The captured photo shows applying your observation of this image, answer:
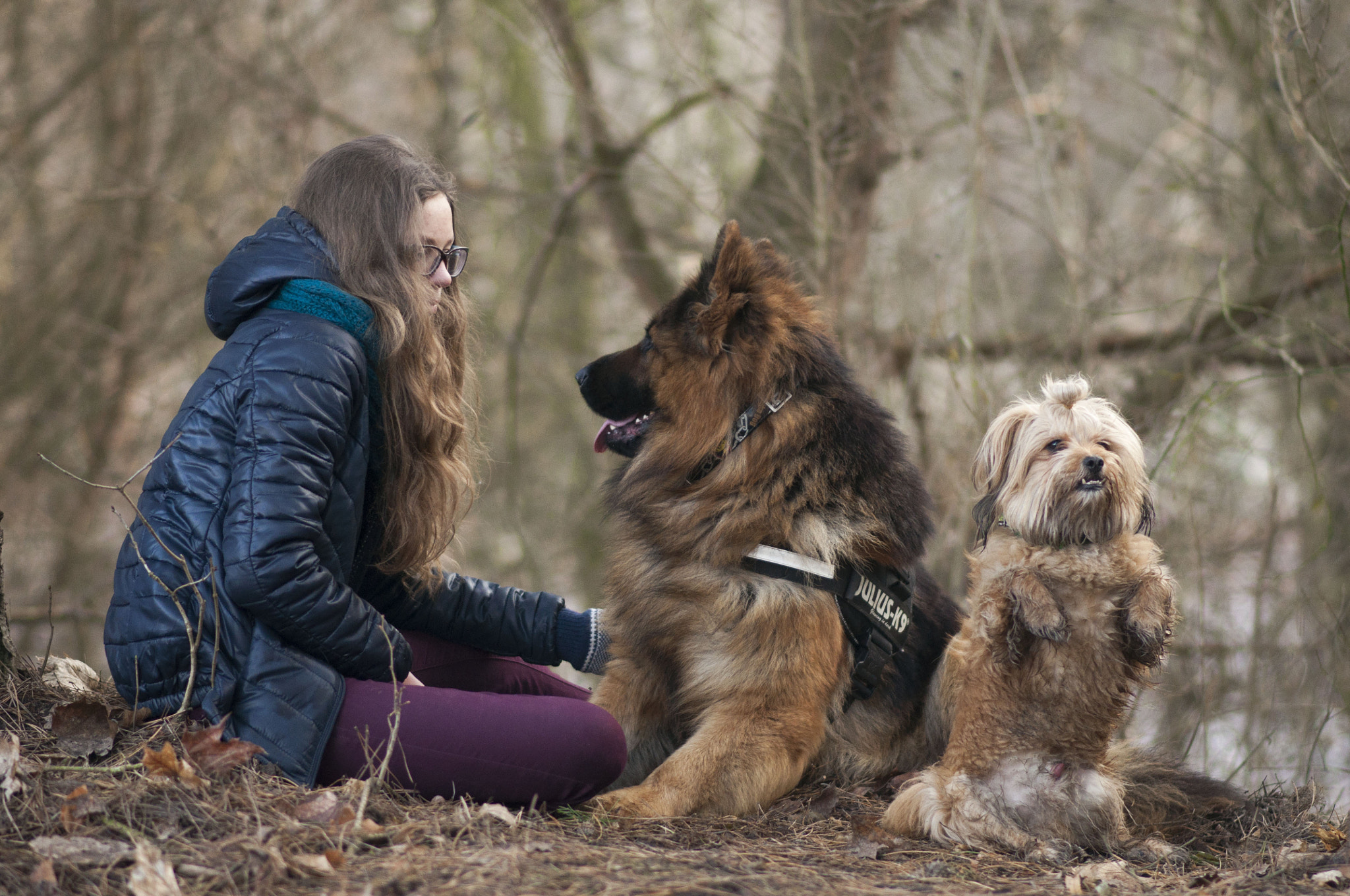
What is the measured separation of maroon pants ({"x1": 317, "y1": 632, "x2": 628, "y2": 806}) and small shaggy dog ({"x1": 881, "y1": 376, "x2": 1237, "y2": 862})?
944mm

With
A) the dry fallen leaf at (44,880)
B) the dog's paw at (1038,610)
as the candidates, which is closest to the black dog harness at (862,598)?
the dog's paw at (1038,610)

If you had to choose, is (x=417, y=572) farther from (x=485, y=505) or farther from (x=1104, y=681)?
(x=485, y=505)

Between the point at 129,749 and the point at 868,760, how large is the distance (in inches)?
91.6

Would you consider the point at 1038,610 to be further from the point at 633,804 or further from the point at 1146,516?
the point at 633,804

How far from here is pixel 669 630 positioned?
3.44 meters

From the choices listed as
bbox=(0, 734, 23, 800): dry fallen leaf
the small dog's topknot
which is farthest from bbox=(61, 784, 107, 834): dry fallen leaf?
the small dog's topknot

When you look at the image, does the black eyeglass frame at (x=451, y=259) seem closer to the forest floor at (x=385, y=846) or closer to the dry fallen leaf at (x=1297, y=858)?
the forest floor at (x=385, y=846)

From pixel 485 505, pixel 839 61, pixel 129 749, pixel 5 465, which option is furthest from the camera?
pixel 485 505

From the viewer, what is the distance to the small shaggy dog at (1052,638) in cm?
276

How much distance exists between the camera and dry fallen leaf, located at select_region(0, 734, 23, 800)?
2.37 m

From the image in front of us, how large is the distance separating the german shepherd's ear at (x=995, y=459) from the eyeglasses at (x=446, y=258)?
1.82 m

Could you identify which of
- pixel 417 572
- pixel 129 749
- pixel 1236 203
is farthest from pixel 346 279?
pixel 1236 203

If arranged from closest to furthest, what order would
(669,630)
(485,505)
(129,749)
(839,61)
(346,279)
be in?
1. (129,749)
2. (346,279)
3. (669,630)
4. (839,61)
5. (485,505)

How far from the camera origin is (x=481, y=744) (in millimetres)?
2969
